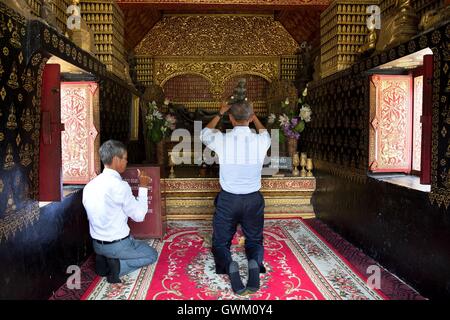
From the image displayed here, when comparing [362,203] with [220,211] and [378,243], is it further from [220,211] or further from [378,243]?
[220,211]

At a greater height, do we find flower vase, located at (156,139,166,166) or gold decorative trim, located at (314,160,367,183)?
flower vase, located at (156,139,166,166)

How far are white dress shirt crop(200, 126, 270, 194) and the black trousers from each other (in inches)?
3.2

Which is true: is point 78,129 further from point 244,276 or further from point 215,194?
point 215,194

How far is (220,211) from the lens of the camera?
299cm

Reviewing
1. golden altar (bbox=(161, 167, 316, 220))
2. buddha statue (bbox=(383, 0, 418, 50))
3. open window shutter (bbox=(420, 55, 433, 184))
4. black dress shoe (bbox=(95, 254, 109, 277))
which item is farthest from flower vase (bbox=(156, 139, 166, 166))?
open window shutter (bbox=(420, 55, 433, 184))

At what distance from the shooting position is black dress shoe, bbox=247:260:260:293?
2.67 meters

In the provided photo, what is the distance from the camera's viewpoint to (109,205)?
2.76 m

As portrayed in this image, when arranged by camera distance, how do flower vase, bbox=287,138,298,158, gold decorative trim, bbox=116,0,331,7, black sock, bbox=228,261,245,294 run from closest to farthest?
1. black sock, bbox=228,261,245,294
2. gold decorative trim, bbox=116,0,331,7
3. flower vase, bbox=287,138,298,158

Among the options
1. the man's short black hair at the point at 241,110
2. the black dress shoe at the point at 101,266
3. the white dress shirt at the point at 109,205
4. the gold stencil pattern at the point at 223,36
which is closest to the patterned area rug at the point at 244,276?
the black dress shoe at the point at 101,266

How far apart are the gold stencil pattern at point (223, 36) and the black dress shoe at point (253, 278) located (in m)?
6.66

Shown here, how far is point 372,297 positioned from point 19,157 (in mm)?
2593

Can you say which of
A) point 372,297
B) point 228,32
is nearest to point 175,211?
point 372,297

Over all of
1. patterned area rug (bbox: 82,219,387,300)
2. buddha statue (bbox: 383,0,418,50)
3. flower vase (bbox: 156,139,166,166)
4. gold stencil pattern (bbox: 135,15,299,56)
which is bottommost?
patterned area rug (bbox: 82,219,387,300)

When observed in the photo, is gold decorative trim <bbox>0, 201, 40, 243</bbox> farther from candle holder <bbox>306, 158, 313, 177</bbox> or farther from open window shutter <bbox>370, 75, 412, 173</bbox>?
candle holder <bbox>306, 158, 313, 177</bbox>
